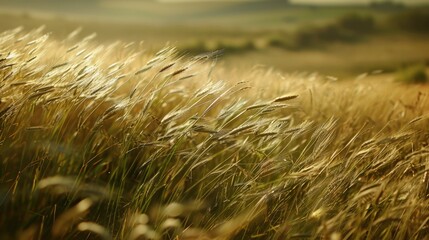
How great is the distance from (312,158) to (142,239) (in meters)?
0.53

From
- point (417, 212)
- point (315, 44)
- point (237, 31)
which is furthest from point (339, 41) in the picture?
point (417, 212)

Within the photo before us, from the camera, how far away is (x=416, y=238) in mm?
1551

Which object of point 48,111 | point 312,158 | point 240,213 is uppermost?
point 48,111

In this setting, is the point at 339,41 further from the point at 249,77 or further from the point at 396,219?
the point at 396,219

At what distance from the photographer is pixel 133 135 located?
168 centimetres

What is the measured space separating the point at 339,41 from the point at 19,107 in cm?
1930

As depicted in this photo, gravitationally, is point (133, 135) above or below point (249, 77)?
above

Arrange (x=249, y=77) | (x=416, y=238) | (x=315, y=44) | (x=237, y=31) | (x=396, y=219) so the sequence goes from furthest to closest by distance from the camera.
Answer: (x=237, y=31) < (x=315, y=44) < (x=249, y=77) < (x=416, y=238) < (x=396, y=219)

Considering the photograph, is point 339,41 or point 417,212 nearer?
point 417,212

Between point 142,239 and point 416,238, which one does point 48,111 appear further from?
point 416,238

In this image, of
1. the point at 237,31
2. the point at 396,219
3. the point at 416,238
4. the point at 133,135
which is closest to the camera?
the point at 396,219

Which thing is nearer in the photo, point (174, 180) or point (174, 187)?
point (174, 187)

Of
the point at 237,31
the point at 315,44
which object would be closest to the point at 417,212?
the point at 315,44

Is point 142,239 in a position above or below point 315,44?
above
